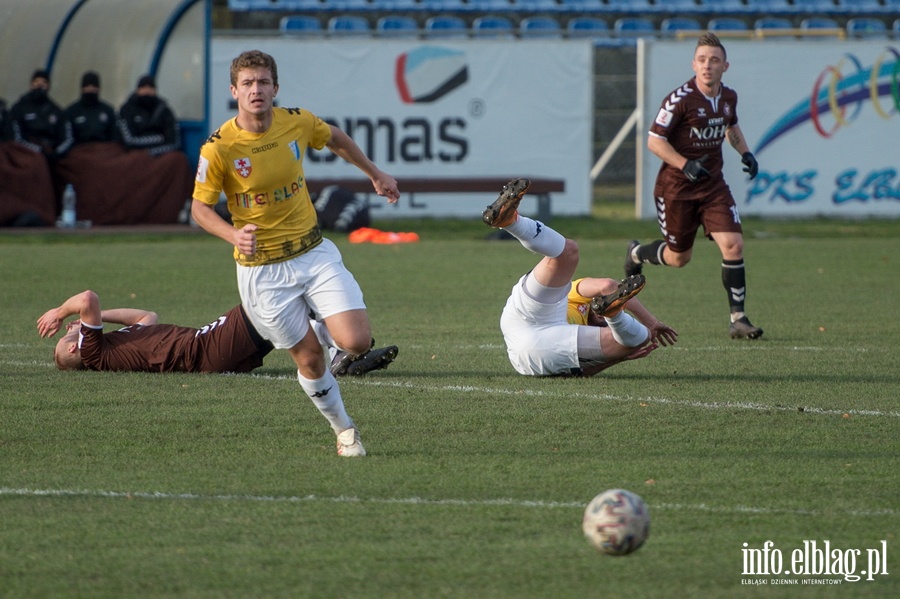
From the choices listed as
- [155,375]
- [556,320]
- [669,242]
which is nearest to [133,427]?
[155,375]

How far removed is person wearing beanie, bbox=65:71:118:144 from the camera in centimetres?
2088

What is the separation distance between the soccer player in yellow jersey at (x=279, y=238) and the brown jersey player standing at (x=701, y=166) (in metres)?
4.56

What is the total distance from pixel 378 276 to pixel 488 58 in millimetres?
8400

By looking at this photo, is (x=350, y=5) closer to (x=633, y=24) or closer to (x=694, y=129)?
(x=633, y=24)

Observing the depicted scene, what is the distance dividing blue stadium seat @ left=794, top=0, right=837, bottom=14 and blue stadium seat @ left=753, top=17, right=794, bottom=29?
361mm

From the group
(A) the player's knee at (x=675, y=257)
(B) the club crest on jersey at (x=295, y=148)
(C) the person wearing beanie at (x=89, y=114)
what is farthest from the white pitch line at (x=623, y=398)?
(C) the person wearing beanie at (x=89, y=114)

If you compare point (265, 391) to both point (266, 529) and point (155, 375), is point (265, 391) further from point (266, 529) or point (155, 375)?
point (266, 529)

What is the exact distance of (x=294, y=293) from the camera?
19.9 feet

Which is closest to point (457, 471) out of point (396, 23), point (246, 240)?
point (246, 240)

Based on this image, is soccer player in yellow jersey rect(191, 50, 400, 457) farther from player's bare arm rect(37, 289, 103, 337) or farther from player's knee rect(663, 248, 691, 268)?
player's knee rect(663, 248, 691, 268)

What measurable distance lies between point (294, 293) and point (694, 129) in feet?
17.1

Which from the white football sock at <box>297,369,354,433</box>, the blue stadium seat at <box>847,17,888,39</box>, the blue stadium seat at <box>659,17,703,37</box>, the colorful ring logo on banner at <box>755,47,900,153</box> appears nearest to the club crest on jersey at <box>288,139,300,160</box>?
the white football sock at <box>297,369,354,433</box>

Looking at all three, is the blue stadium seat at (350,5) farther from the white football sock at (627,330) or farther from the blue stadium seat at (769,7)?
the white football sock at (627,330)

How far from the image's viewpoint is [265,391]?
24.9 ft
